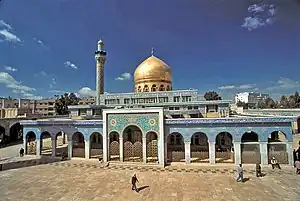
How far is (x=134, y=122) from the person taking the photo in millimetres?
16203

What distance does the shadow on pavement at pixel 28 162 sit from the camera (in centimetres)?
1562

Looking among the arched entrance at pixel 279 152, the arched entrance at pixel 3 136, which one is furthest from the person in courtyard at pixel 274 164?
the arched entrance at pixel 3 136

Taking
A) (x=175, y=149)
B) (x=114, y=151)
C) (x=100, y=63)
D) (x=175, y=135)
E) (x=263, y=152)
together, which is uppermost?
(x=100, y=63)

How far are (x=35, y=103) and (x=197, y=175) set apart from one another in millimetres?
65272

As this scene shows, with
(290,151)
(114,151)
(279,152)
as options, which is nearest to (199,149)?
(279,152)

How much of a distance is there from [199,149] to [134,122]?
681 centimetres

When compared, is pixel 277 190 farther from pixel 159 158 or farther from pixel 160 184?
pixel 159 158

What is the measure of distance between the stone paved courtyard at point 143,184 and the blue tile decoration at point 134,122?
9.12ft

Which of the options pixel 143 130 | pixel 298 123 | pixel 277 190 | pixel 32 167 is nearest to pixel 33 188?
pixel 32 167

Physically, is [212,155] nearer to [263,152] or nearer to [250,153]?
[250,153]

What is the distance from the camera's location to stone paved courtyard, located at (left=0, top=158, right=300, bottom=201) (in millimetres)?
10148

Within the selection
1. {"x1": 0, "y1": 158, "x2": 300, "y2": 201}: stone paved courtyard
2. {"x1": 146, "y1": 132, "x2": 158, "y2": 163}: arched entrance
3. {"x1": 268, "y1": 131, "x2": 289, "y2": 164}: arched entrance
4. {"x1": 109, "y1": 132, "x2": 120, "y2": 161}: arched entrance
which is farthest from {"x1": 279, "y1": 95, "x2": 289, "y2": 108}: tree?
{"x1": 109, "y1": 132, "x2": 120, "y2": 161}: arched entrance

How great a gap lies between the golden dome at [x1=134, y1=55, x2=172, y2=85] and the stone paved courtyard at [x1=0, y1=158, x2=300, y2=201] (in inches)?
585

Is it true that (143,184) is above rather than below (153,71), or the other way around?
below
